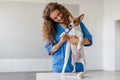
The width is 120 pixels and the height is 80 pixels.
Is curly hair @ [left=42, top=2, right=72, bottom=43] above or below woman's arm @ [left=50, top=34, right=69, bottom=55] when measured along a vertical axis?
above

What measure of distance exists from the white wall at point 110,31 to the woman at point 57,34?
6.38 metres

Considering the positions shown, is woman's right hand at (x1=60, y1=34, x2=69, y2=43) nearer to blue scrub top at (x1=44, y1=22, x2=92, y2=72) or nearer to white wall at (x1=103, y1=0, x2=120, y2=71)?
blue scrub top at (x1=44, y1=22, x2=92, y2=72)

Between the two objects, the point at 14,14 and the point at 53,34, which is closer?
the point at 53,34

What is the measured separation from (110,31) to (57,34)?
6.98 m

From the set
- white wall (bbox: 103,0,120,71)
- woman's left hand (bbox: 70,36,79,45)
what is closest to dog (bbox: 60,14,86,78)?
woman's left hand (bbox: 70,36,79,45)

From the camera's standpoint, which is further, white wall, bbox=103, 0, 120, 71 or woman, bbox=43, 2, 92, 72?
white wall, bbox=103, 0, 120, 71

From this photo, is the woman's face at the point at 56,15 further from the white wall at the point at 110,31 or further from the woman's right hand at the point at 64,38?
the white wall at the point at 110,31

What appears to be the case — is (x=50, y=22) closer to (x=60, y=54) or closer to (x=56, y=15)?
(x=56, y=15)

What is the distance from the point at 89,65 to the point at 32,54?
229 cm

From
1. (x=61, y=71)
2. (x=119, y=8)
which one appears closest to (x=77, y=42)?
(x=61, y=71)

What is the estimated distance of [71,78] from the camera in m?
1.29

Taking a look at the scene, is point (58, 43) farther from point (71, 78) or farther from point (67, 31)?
point (71, 78)

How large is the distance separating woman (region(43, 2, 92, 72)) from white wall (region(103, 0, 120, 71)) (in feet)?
20.9

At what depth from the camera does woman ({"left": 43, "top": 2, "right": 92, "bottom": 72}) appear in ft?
5.06
